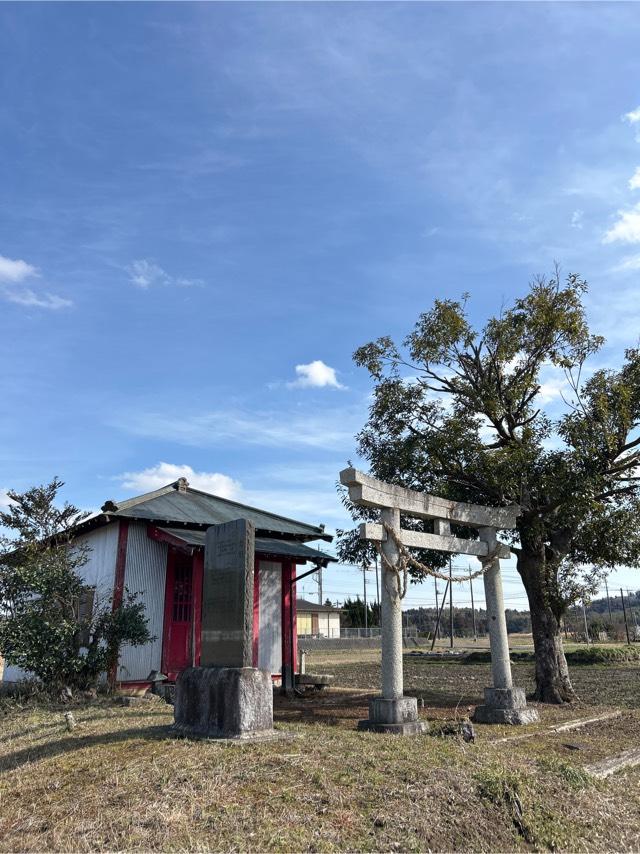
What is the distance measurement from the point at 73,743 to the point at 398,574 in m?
4.94

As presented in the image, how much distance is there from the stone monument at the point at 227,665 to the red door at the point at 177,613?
602cm

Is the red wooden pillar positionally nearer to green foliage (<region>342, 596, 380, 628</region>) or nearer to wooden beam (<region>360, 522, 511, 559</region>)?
wooden beam (<region>360, 522, 511, 559</region>)

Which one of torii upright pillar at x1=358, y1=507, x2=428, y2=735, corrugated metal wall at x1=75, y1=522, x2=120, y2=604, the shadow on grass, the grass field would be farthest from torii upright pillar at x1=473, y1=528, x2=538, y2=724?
corrugated metal wall at x1=75, y1=522, x2=120, y2=604

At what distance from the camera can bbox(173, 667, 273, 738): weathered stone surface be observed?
6.56 m

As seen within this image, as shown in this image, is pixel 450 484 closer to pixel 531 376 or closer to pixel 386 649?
pixel 531 376

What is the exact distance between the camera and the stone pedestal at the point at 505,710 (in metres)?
9.84

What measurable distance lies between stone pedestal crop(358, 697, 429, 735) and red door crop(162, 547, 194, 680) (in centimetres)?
581

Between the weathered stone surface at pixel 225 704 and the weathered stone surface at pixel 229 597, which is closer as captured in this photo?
the weathered stone surface at pixel 225 704

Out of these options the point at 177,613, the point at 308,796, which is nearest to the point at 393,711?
the point at 308,796

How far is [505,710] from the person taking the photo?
9898mm

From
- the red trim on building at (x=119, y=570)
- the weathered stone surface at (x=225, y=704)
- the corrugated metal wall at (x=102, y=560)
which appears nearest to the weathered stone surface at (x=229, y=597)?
the weathered stone surface at (x=225, y=704)

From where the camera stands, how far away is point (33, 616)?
441 inches

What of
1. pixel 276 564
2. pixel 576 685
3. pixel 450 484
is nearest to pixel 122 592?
pixel 276 564

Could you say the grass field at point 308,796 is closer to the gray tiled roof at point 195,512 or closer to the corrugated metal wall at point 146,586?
the corrugated metal wall at point 146,586
